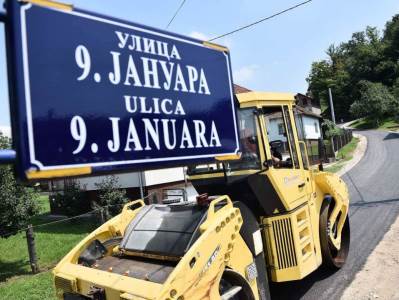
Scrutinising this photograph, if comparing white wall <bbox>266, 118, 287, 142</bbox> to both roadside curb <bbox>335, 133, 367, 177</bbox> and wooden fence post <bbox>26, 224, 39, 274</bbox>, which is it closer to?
wooden fence post <bbox>26, 224, 39, 274</bbox>

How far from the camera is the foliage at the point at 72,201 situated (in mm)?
16453

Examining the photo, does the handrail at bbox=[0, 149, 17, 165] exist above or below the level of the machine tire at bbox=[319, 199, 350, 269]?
above


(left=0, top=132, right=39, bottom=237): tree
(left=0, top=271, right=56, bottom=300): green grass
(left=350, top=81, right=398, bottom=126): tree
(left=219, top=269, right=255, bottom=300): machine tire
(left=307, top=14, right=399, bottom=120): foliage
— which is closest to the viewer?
(left=219, top=269, right=255, bottom=300): machine tire

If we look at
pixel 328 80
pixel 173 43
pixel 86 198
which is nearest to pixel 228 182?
pixel 173 43

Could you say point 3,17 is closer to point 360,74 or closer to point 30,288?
point 30,288

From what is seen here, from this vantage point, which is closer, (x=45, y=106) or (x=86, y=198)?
(x=45, y=106)

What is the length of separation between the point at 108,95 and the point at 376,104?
6223 centimetres

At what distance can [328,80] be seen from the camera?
84625 millimetres

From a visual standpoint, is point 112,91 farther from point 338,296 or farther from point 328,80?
point 328,80

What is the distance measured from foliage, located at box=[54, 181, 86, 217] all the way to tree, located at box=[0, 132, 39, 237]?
247 inches

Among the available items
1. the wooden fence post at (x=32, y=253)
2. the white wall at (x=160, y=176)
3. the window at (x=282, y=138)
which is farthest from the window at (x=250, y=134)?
the white wall at (x=160, y=176)

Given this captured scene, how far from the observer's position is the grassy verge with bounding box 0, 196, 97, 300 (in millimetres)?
7566

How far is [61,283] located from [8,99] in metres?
2.77

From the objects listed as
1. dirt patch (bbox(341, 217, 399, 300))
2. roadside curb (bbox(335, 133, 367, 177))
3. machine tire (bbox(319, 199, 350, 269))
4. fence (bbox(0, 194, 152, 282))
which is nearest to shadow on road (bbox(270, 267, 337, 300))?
machine tire (bbox(319, 199, 350, 269))
